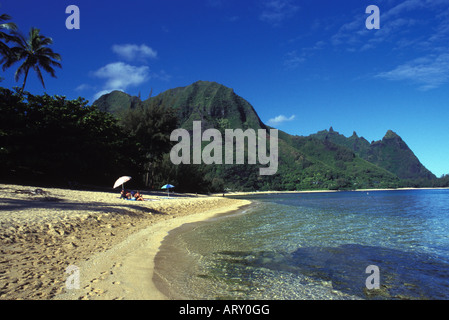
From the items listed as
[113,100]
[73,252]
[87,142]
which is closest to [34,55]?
[87,142]

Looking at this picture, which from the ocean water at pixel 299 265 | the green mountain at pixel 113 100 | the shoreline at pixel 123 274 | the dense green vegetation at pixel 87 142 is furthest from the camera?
the green mountain at pixel 113 100

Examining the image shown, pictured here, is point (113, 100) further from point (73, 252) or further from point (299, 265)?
point (299, 265)

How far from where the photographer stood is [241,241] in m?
10.9

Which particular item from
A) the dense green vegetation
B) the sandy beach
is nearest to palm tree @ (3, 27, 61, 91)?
the dense green vegetation

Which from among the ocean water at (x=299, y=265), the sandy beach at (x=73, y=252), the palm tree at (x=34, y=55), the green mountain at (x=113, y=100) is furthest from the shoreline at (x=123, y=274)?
the green mountain at (x=113, y=100)

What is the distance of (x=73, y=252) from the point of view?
24.7ft

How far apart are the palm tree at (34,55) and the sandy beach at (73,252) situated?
1000 inches

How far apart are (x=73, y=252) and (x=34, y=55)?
34513 millimetres

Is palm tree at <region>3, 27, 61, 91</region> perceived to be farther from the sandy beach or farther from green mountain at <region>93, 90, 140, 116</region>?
green mountain at <region>93, 90, 140, 116</region>

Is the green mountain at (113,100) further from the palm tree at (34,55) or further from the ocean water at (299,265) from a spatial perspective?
the ocean water at (299,265)

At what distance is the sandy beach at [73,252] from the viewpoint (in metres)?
4.98

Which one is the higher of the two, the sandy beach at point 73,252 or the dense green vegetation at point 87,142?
the dense green vegetation at point 87,142
